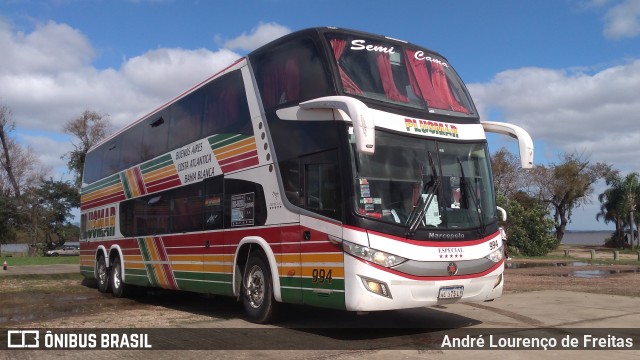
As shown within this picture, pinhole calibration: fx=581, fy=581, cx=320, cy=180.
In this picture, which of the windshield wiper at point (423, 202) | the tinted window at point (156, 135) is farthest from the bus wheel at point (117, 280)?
the windshield wiper at point (423, 202)

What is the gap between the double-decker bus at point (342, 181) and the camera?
24.5 ft

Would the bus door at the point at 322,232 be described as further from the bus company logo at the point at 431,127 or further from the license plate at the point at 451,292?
the license plate at the point at 451,292

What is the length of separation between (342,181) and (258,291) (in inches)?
111

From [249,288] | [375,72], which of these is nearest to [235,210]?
[249,288]

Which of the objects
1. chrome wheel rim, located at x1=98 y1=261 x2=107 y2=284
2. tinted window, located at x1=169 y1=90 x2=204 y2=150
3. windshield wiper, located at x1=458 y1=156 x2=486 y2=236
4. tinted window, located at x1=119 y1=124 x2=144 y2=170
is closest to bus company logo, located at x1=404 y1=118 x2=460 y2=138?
windshield wiper, located at x1=458 y1=156 x2=486 y2=236

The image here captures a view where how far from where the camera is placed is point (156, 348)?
24.4 feet

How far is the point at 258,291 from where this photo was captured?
9352mm

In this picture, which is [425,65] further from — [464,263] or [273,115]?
[464,263]

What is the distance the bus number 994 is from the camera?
774 cm

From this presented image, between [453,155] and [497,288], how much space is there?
2.04 metres

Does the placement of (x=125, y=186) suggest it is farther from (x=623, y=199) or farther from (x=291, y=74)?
(x=623, y=199)

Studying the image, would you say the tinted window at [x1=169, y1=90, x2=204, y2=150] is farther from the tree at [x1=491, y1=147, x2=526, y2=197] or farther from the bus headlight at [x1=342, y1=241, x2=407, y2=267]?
the tree at [x1=491, y1=147, x2=526, y2=197]

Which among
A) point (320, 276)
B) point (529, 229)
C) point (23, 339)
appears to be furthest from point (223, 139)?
point (529, 229)

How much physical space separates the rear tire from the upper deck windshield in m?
3.19
